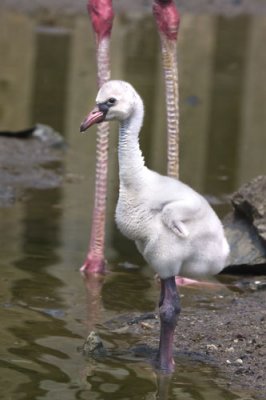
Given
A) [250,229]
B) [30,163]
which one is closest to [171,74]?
[250,229]

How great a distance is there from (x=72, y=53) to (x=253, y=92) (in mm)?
3231

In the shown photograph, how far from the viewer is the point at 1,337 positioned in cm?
694

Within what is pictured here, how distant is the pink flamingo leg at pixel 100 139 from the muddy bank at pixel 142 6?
46.9 feet

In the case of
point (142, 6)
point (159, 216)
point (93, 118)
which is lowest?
point (159, 216)

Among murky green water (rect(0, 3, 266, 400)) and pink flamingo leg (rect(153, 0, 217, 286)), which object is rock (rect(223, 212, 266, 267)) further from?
murky green water (rect(0, 3, 266, 400))

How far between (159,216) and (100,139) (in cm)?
217

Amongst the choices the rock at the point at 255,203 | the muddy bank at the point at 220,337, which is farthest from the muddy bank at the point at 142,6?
the muddy bank at the point at 220,337

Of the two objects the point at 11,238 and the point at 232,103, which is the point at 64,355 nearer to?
the point at 11,238

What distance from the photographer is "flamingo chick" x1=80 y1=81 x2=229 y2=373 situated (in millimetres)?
6438

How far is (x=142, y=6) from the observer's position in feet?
79.0

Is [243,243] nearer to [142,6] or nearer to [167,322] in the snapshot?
[167,322]

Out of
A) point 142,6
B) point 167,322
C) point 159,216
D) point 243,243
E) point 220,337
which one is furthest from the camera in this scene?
point 142,6

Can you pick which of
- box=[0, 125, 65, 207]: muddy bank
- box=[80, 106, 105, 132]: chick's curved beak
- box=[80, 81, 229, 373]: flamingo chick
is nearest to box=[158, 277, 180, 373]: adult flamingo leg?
box=[80, 81, 229, 373]: flamingo chick

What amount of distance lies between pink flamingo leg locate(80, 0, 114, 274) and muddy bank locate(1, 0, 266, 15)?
14299 mm
